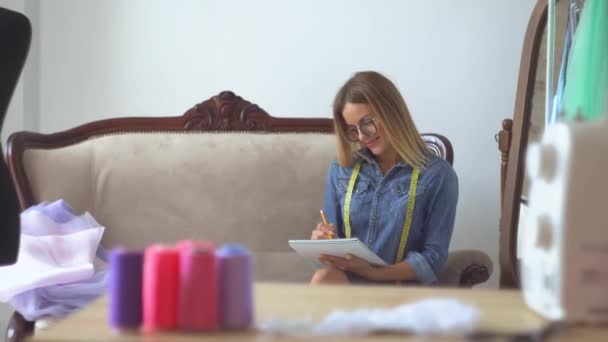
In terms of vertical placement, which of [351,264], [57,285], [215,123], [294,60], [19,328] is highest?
[294,60]

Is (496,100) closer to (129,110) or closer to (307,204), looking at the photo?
(307,204)

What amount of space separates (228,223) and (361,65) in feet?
2.22

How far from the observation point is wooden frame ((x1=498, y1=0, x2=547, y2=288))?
165 cm

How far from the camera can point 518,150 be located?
164 cm

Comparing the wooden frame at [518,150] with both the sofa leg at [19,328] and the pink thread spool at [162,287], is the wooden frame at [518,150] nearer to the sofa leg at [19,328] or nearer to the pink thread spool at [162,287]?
the pink thread spool at [162,287]

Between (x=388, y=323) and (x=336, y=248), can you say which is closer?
(x=388, y=323)

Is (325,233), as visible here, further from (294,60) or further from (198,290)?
(198,290)

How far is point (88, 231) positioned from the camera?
2160mm

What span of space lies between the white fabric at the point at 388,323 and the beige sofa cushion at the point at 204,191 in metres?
1.47

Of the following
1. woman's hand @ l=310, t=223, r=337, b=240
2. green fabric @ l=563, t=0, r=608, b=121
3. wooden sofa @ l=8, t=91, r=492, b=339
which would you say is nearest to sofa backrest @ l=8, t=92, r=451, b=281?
wooden sofa @ l=8, t=91, r=492, b=339

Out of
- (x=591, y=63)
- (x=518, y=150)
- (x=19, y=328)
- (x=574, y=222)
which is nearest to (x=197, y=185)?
(x=19, y=328)

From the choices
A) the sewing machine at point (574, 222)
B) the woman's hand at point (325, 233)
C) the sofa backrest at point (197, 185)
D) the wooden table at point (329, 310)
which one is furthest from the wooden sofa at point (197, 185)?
the sewing machine at point (574, 222)

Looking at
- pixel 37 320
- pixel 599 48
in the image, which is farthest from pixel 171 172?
pixel 599 48

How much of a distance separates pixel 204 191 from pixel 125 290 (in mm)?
1492
